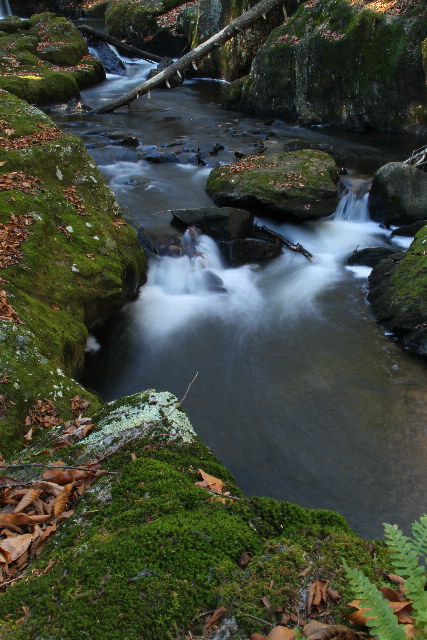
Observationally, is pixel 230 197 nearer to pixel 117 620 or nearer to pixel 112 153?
pixel 112 153

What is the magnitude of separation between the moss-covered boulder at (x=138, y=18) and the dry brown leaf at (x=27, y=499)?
1126 inches

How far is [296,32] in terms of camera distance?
57.0ft

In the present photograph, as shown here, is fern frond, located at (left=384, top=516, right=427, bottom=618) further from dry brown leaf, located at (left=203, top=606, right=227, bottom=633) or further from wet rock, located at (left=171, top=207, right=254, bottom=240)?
wet rock, located at (left=171, top=207, right=254, bottom=240)

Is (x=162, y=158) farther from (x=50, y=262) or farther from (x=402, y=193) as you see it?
(x=50, y=262)

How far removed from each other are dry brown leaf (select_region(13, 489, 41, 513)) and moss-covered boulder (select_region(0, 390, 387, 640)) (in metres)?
0.32

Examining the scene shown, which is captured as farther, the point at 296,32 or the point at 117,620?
the point at 296,32

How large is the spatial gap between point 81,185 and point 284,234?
496 cm

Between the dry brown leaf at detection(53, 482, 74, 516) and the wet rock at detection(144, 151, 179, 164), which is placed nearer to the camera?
the dry brown leaf at detection(53, 482, 74, 516)

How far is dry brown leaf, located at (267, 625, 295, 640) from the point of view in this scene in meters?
1.82

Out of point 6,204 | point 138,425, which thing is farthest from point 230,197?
point 138,425

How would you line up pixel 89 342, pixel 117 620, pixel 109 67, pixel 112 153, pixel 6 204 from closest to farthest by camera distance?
1. pixel 117 620
2. pixel 6 204
3. pixel 89 342
4. pixel 112 153
5. pixel 109 67

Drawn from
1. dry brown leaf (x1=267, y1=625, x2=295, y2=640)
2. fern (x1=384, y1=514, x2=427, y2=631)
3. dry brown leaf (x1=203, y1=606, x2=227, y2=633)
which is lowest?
dry brown leaf (x1=203, y1=606, x2=227, y2=633)

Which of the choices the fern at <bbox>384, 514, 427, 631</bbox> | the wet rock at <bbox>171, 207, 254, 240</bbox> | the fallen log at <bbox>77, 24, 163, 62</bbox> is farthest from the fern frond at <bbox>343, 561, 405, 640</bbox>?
the fallen log at <bbox>77, 24, 163, 62</bbox>

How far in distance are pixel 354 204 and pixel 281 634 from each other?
463 inches
